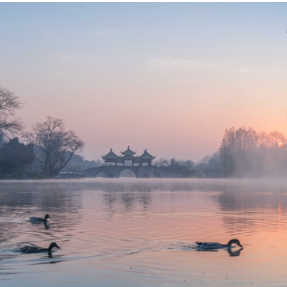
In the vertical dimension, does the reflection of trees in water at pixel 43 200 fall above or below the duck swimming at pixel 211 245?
above

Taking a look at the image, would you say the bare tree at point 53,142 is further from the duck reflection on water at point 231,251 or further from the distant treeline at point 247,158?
the duck reflection on water at point 231,251

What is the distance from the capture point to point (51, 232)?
19984mm

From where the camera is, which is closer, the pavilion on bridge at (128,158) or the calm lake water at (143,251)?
the calm lake water at (143,251)

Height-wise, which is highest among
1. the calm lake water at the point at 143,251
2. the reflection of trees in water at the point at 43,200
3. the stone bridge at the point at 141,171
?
the stone bridge at the point at 141,171

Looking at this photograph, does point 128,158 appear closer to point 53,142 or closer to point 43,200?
point 53,142

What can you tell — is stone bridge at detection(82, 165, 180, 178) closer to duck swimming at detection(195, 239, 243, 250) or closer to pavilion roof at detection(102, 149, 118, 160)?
pavilion roof at detection(102, 149, 118, 160)

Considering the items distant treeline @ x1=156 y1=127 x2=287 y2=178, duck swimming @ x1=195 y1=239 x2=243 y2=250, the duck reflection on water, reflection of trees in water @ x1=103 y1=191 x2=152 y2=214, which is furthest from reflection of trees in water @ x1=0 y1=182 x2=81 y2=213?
distant treeline @ x1=156 y1=127 x2=287 y2=178

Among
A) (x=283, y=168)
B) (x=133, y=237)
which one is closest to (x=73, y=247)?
(x=133, y=237)

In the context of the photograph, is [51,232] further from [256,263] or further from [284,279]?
[284,279]

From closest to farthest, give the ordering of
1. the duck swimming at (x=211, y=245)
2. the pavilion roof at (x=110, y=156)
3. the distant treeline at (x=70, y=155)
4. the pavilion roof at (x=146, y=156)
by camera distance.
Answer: the duck swimming at (x=211, y=245), the distant treeline at (x=70, y=155), the pavilion roof at (x=110, y=156), the pavilion roof at (x=146, y=156)

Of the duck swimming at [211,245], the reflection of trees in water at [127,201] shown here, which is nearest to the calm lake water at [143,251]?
the duck swimming at [211,245]

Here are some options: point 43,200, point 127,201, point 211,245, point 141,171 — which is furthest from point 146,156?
point 211,245

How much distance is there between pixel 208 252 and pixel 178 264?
200cm

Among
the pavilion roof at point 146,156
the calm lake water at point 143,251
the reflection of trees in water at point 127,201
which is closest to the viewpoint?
the calm lake water at point 143,251
